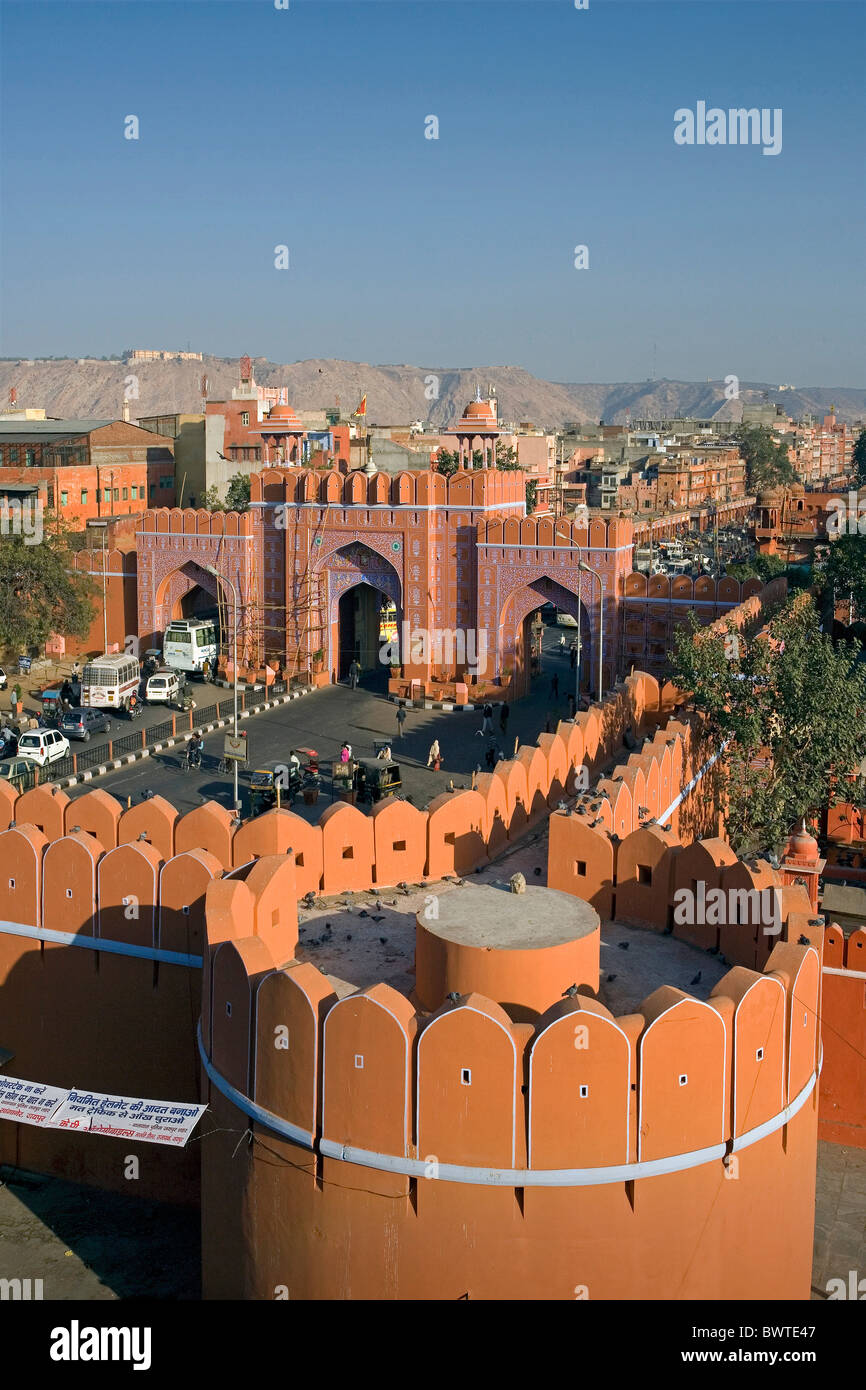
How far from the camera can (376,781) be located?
26.6 metres

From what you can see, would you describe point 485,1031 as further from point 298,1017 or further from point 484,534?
point 484,534

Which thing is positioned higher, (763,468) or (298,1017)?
Result: (763,468)

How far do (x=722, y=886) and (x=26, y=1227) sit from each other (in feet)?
26.6

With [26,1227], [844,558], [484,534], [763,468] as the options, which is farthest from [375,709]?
[763,468]

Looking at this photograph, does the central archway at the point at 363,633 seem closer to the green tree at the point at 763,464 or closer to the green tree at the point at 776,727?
the green tree at the point at 776,727

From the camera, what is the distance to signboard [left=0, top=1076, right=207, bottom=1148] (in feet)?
39.1

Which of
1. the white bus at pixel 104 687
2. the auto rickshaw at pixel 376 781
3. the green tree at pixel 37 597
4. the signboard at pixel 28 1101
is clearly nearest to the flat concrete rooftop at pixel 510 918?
the signboard at pixel 28 1101

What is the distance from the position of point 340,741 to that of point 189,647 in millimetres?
6878

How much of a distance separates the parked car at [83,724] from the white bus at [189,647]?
500 centimetres

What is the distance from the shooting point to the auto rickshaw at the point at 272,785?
25500 millimetres
